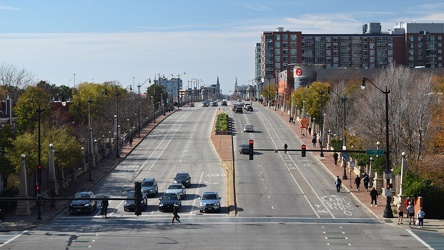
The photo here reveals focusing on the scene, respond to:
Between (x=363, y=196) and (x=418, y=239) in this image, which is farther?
(x=363, y=196)

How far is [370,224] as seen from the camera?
145ft


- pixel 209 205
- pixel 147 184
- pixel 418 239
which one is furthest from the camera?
pixel 147 184

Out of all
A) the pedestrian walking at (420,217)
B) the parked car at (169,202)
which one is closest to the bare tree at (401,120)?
the pedestrian walking at (420,217)

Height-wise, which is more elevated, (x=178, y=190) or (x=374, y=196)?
(x=178, y=190)

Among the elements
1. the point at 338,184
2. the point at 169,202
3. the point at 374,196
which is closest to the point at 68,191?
the point at 169,202

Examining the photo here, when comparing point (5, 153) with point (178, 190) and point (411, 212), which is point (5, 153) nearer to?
point (178, 190)

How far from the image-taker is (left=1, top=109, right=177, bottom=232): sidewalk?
44688 millimetres

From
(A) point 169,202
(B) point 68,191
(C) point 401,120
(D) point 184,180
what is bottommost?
(B) point 68,191

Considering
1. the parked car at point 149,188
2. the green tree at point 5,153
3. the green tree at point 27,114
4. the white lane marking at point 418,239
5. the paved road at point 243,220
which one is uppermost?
the green tree at point 27,114

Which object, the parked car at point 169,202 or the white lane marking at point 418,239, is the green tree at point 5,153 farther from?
the white lane marking at point 418,239

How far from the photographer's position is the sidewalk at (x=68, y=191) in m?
44.7

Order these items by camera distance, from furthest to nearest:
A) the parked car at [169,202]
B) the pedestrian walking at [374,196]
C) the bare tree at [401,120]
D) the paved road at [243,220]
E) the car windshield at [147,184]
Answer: the bare tree at [401,120] < the car windshield at [147,184] < the pedestrian walking at [374,196] < the parked car at [169,202] < the paved road at [243,220]

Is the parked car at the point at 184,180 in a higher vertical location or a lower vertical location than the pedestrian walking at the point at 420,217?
higher

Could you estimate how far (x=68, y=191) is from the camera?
2339 inches
